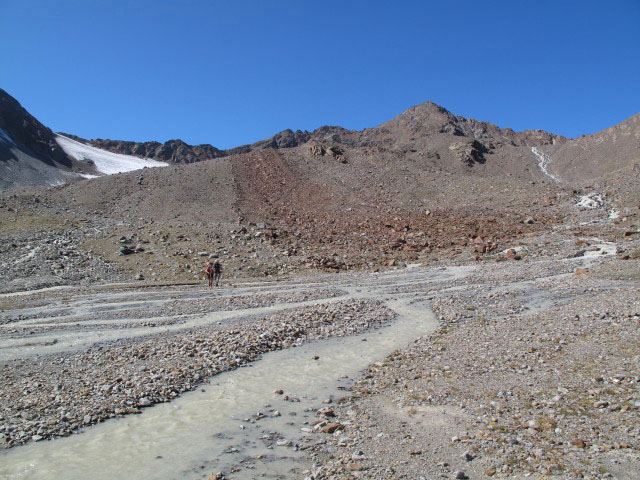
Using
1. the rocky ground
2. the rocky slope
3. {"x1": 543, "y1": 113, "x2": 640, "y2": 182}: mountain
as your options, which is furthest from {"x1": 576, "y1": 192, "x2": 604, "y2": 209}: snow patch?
the rocky slope

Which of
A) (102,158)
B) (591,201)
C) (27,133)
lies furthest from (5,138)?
(591,201)

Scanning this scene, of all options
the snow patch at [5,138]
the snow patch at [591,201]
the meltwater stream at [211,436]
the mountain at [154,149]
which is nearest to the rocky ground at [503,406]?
the meltwater stream at [211,436]

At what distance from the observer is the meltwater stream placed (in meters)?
7.36

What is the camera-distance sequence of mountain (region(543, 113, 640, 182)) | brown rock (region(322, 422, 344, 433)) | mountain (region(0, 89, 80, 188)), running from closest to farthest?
brown rock (region(322, 422, 344, 433)), mountain (region(543, 113, 640, 182)), mountain (region(0, 89, 80, 188))

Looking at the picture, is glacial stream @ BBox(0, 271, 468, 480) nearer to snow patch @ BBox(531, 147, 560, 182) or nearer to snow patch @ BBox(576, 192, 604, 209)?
snow patch @ BBox(576, 192, 604, 209)

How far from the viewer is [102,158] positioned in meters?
155

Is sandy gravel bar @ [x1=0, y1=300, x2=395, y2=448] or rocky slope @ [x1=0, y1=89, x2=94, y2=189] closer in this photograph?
sandy gravel bar @ [x1=0, y1=300, x2=395, y2=448]

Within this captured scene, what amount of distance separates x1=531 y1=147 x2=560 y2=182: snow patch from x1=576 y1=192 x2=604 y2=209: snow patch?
32.2 meters

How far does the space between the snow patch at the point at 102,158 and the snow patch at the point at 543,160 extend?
10947 cm

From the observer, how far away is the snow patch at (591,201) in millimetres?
47938

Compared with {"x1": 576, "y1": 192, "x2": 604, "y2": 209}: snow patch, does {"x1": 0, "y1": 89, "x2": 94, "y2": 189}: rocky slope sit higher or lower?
higher

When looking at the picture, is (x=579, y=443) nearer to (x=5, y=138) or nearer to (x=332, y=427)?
(x=332, y=427)

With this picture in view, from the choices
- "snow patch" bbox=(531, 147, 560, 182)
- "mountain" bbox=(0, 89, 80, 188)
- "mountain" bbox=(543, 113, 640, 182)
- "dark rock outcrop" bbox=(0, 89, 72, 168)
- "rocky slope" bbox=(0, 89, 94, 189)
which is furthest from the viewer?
"dark rock outcrop" bbox=(0, 89, 72, 168)

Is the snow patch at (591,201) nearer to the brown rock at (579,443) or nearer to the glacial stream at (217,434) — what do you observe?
the glacial stream at (217,434)
